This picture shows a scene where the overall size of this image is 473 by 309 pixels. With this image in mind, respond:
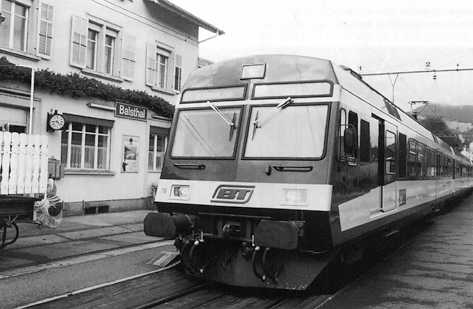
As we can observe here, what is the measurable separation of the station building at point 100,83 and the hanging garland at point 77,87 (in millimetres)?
80

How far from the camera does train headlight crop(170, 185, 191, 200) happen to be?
6.64 meters

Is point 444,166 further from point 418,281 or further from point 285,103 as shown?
point 285,103

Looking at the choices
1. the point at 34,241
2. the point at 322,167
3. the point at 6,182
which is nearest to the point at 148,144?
the point at 34,241

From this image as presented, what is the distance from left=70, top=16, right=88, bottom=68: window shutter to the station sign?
1.83 m

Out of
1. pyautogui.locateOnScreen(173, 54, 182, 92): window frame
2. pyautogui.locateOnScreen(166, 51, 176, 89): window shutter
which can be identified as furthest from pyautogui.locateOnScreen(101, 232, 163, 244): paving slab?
pyautogui.locateOnScreen(173, 54, 182, 92): window frame

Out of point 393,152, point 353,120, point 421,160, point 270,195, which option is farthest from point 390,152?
point 421,160

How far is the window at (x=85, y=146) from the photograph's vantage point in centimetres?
1496

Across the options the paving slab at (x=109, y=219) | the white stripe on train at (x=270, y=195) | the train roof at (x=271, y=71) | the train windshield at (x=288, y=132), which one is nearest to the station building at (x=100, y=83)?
the paving slab at (x=109, y=219)

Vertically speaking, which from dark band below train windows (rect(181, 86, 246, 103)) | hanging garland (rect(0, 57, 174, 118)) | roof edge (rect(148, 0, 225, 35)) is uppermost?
roof edge (rect(148, 0, 225, 35))

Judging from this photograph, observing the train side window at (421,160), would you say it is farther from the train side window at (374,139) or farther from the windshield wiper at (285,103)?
the windshield wiper at (285,103)

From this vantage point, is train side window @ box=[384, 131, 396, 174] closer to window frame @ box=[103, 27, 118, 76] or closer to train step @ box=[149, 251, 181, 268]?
train step @ box=[149, 251, 181, 268]

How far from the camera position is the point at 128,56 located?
56.0 feet

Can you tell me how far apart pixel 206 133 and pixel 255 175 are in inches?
39.2

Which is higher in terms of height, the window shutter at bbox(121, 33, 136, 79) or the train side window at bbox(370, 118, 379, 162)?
the window shutter at bbox(121, 33, 136, 79)
